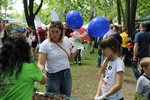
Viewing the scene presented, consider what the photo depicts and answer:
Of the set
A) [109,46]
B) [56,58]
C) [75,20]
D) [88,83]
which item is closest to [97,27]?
[75,20]

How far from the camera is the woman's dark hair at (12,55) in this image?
→ 204cm

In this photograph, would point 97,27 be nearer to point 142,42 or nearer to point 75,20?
point 75,20

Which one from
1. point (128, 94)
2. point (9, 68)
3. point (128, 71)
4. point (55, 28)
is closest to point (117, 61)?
point (55, 28)

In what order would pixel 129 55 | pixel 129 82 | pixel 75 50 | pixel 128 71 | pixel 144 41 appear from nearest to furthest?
pixel 75 50 → pixel 144 41 → pixel 129 82 → pixel 128 71 → pixel 129 55

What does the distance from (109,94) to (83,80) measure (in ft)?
15.3

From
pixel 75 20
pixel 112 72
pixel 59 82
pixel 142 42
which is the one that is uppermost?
pixel 75 20

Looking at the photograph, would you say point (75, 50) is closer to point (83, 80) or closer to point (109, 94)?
point (109, 94)

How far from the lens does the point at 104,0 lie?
84.9ft

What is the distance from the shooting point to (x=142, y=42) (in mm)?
6547

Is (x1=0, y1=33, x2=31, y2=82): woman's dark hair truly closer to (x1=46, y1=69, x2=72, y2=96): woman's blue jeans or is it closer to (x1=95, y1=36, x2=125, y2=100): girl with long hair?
(x1=95, y1=36, x2=125, y2=100): girl with long hair

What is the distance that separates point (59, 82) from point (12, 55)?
139 cm

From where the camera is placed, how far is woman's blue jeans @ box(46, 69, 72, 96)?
10.8 feet

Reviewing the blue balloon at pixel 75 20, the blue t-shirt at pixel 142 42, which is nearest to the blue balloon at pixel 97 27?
the blue balloon at pixel 75 20

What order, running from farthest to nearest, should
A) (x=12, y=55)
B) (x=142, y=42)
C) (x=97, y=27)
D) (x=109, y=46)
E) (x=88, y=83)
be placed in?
(x=88, y=83) < (x=142, y=42) < (x=97, y=27) < (x=109, y=46) < (x=12, y=55)
